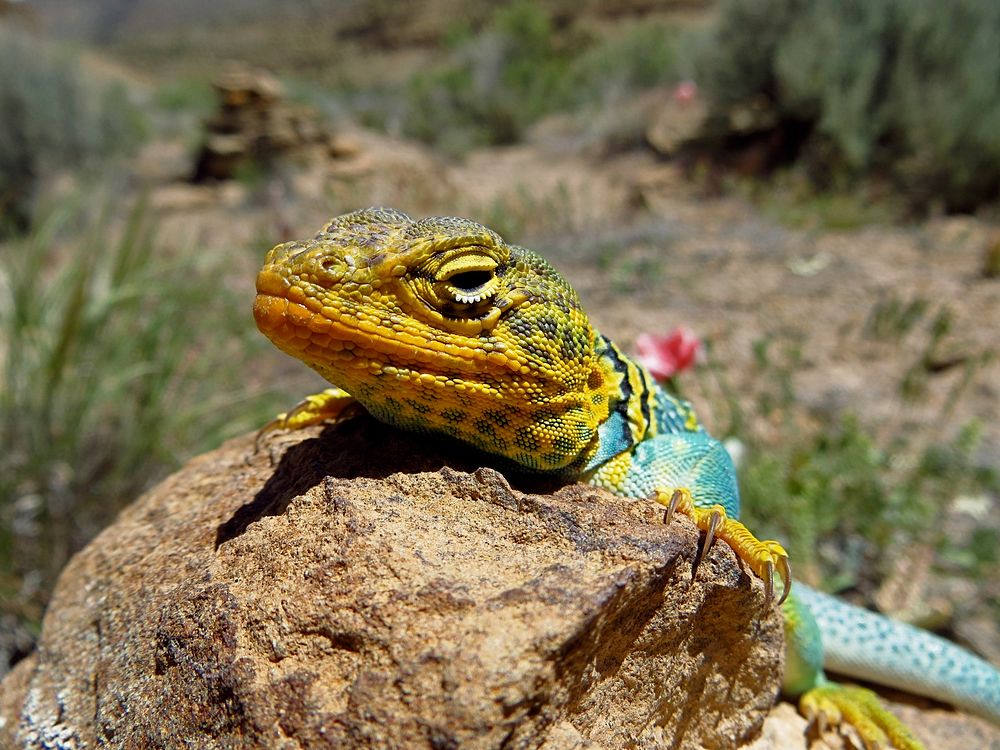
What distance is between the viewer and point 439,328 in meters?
1.55

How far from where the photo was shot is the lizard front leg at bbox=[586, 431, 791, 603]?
64.7 inches

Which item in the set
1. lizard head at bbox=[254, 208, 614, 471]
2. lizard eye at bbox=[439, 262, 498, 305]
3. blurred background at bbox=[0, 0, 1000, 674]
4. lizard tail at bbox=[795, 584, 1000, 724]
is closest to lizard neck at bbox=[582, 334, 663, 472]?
lizard head at bbox=[254, 208, 614, 471]

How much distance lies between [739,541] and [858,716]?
107cm

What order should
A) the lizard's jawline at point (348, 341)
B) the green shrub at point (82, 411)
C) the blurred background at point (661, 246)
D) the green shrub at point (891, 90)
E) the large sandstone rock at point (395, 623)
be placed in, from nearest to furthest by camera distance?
the large sandstone rock at point (395, 623) → the lizard's jawline at point (348, 341) → the green shrub at point (82, 411) → the blurred background at point (661, 246) → the green shrub at point (891, 90)

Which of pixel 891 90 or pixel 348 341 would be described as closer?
pixel 348 341

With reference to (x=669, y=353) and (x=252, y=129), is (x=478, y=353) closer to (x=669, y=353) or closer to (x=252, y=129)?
(x=669, y=353)

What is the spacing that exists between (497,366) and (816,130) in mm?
9790

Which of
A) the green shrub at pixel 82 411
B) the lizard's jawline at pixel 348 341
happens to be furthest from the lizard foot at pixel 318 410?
the green shrub at pixel 82 411

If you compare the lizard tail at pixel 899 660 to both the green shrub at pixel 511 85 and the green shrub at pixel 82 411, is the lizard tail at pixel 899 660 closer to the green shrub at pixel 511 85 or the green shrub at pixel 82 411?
the green shrub at pixel 82 411

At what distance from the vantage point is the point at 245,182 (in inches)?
483

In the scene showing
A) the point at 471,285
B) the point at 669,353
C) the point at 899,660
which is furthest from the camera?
the point at 669,353

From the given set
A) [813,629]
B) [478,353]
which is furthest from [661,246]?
[478,353]

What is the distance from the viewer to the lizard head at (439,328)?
4.84ft

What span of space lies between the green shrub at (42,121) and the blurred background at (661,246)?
0.06m
